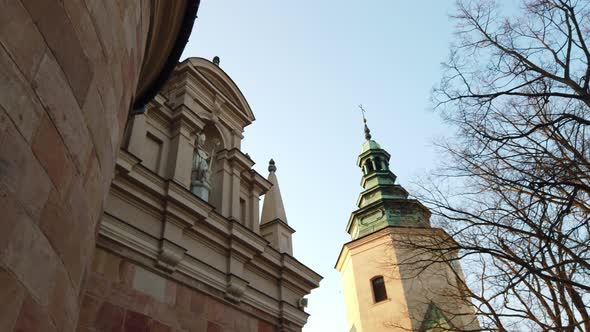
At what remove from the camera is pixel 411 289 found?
26656mm

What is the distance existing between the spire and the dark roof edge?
6183 millimetres

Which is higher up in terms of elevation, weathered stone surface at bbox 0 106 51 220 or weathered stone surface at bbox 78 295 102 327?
weathered stone surface at bbox 78 295 102 327

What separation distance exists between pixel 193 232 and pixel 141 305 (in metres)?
2.22

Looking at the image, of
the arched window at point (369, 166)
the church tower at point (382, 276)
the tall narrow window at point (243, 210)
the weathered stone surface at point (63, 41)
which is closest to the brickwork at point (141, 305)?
the tall narrow window at point (243, 210)

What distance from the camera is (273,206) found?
13.7 meters

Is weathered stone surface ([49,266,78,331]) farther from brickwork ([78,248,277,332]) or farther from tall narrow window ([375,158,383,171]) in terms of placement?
tall narrow window ([375,158,383,171])

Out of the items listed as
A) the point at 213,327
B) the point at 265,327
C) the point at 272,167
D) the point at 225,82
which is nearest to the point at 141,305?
the point at 213,327

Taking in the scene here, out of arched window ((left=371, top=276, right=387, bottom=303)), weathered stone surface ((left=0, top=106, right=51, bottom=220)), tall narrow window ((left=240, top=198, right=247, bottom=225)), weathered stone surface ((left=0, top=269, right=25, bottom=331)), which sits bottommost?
weathered stone surface ((left=0, top=269, right=25, bottom=331))

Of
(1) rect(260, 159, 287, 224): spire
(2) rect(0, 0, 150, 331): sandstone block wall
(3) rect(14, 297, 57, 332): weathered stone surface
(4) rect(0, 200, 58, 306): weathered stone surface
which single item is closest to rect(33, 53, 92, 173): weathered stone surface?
(2) rect(0, 0, 150, 331): sandstone block wall

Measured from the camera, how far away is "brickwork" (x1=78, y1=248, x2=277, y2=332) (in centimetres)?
689

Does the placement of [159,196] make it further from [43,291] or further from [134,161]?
[43,291]

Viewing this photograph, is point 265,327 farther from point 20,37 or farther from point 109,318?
point 20,37

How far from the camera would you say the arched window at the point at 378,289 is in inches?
1115

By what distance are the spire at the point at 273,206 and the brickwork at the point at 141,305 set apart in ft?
13.7
